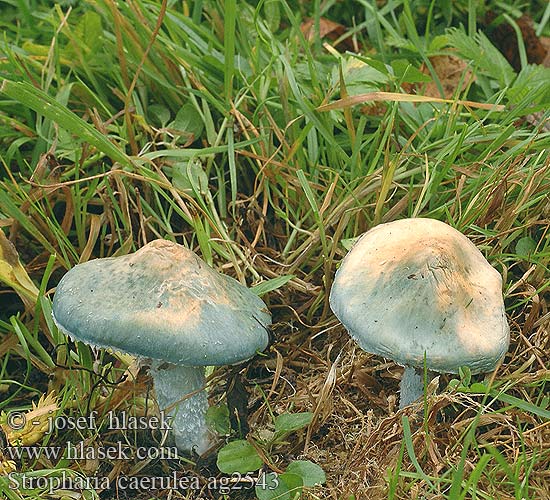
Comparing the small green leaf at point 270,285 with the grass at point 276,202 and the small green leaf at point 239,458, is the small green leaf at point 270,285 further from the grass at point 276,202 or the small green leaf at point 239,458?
the small green leaf at point 239,458

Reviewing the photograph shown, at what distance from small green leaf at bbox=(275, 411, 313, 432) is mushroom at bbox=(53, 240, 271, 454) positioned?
0.72ft

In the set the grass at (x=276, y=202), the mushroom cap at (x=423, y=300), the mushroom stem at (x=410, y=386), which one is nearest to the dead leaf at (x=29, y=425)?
the grass at (x=276, y=202)

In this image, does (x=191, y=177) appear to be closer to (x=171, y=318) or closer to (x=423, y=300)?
(x=171, y=318)

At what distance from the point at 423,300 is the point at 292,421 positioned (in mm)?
548

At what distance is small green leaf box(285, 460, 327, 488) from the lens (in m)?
2.01

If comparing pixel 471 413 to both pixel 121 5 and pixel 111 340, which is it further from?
pixel 121 5

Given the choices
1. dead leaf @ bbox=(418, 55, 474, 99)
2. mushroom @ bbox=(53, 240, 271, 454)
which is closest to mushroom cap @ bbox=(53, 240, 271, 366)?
mushroom @ bbox=(53, 240, 271, 454)

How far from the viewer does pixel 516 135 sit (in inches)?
112

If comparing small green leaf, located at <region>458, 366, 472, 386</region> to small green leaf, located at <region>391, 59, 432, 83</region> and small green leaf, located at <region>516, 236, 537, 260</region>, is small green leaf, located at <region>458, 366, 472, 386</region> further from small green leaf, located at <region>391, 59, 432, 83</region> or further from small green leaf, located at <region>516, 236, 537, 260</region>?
small green leaf, located at <region>391, 59, 432, 83</region>

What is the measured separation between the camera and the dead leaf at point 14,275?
239 cm

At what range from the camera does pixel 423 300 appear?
6.27ft

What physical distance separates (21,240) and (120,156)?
1.60 ft

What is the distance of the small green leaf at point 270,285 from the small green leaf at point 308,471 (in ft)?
1.86

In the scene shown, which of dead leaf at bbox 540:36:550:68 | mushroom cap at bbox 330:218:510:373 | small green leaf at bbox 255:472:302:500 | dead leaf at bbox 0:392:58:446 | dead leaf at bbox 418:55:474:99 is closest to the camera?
mushroom cap at bbox 330:218:510:373
